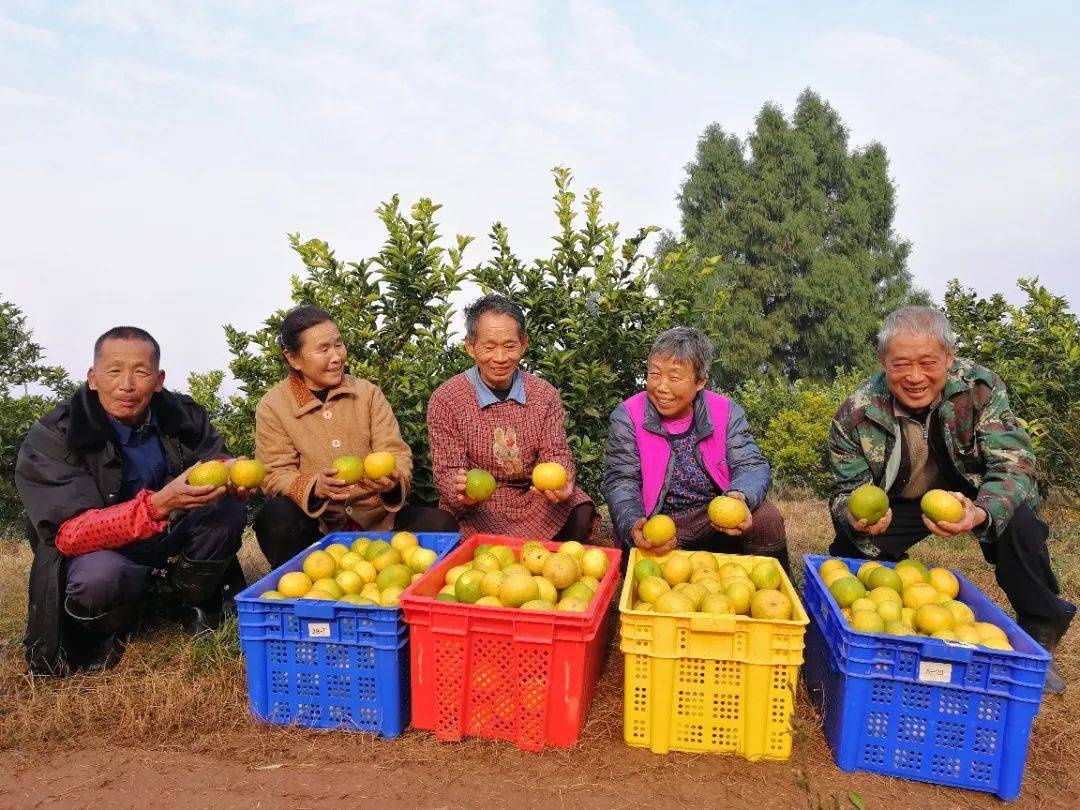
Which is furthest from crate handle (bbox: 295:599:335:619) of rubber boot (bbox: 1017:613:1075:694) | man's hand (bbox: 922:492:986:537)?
rubber boot (bbox: 1017:613:1075:694)

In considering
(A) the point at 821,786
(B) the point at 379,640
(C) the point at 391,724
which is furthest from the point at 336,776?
(A) the point at 821,786

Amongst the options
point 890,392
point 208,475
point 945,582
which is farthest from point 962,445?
point 208,475

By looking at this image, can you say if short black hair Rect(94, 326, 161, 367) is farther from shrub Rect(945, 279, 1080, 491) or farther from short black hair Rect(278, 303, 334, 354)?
shrub Rect(945, 279, 1080, 491)

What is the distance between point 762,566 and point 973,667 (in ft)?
3.39

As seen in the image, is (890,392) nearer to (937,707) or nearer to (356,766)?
(937,707)

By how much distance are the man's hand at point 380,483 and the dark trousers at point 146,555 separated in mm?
799

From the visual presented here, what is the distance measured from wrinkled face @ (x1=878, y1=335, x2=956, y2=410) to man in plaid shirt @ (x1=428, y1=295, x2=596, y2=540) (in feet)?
6.57

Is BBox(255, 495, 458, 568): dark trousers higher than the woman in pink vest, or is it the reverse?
the woman in pink vest

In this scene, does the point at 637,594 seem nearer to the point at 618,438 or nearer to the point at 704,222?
the point at 618,438

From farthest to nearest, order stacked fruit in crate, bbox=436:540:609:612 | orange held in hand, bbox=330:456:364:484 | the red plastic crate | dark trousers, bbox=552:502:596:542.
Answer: dark trousers, bbox=552:502:596:542
orange held in hand, bbox=330:456:364:484
stacked fruit in crate, bbox=436:540:609:612
the red plastic crate

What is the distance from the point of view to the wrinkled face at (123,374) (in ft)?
13.2

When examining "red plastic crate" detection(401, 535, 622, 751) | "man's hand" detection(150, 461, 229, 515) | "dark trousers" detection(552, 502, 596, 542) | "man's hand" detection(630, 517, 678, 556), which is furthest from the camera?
"dark trousers" detection(552, 502, 596, 542)

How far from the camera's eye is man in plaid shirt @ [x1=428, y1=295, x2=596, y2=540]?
15.7 ft

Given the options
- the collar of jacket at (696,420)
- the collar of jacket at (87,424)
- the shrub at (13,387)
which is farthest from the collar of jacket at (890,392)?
the shrub at (13,387)
